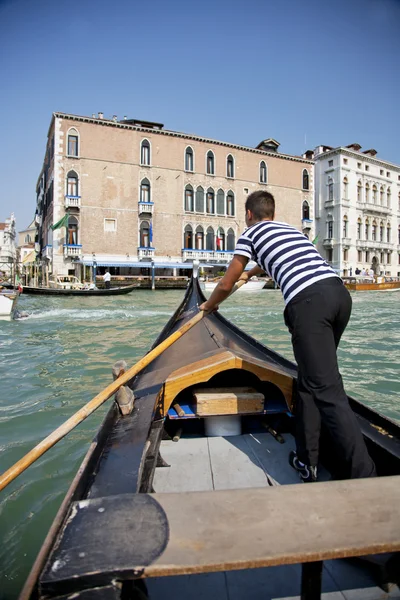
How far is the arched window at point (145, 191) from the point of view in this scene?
52.8 ft

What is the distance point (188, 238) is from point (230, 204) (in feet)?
8.57

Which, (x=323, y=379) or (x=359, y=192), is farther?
(x=359, y=192)

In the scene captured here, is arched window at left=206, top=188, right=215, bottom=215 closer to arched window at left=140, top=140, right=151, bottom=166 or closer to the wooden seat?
arched window at left=140, top=140, right=151, bottom=166

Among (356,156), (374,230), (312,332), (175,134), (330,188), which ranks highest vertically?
(356,156)

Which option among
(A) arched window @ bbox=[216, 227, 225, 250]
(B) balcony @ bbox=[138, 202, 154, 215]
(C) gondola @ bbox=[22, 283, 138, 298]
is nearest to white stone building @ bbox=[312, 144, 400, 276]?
(A) arched window @ bbox=[216, 227, 225, 250]

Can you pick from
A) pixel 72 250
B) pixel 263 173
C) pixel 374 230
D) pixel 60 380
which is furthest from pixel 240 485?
pixel 374 230

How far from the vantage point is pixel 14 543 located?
1.19 metres

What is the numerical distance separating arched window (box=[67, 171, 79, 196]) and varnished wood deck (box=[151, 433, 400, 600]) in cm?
1503

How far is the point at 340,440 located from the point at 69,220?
15.2m

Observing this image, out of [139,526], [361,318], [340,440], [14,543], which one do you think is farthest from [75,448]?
[361,318]

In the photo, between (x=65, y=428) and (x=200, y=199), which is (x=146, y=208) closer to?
(x=200, y=199)

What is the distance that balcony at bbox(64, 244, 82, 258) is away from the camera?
Answer: 47.9 ft

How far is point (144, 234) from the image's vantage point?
16.1m

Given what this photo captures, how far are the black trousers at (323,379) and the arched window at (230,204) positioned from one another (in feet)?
56.4
